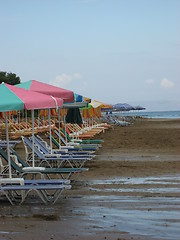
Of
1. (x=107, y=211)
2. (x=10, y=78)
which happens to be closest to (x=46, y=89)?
(x=107, y=211)

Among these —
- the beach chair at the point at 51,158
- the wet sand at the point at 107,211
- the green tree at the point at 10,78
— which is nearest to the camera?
the wet sand at the point at 107,211

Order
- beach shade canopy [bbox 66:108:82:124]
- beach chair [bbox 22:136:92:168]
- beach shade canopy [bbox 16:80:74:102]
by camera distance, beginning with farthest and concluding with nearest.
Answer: beach shade canopy [bbox 66:108:82:124]
beach shade canopy [bbox 16:80:74:102]
beach chair [bbox 22:136:92:168]

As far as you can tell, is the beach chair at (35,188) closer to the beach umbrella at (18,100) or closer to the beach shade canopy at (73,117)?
the beach umbrella at (18,100)

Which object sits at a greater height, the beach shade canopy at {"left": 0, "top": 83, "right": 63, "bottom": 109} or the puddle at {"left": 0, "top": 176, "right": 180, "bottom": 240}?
the beach shade canopy at {"left": 0, "top": 83, "right": 63, "bottom": 109}

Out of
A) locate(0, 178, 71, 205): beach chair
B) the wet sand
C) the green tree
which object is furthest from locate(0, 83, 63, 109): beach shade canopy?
the green tree

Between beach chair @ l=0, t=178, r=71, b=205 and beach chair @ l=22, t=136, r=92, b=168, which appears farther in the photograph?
beach chair @ l=22, t=136, r=92, b=168

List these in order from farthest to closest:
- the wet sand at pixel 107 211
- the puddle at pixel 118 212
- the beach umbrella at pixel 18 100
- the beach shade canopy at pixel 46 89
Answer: the beach shade canopy at pixel 46 89
the beach umbrella at pixel 18 100
the puddle at pixel 118 212
the wet sand at pixel 107 211

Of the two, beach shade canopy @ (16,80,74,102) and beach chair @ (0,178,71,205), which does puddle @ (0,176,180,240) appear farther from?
beach shade canopy @ (16,80,74,102)

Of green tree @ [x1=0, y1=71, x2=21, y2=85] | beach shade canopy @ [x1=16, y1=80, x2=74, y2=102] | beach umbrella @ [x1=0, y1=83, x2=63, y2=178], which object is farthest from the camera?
green tree @ [x1=0, y1=71, x2=21, y2=85]

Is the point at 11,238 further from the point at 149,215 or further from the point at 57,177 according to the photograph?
the point at 57,177

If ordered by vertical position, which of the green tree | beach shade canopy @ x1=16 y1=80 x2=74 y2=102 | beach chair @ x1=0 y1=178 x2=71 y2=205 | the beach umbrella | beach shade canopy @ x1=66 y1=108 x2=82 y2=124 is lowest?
beach chair @ x1=0 y1=178 x2=71 y2=205

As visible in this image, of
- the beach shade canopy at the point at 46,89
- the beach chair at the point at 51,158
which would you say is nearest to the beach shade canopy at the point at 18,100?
the beach chair at the point at 51,158

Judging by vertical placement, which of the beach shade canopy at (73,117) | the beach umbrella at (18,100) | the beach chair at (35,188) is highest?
the beach umbrella at (18,100)

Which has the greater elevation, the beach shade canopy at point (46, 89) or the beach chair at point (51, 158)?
the beach shade canopy at point (46, 89)
